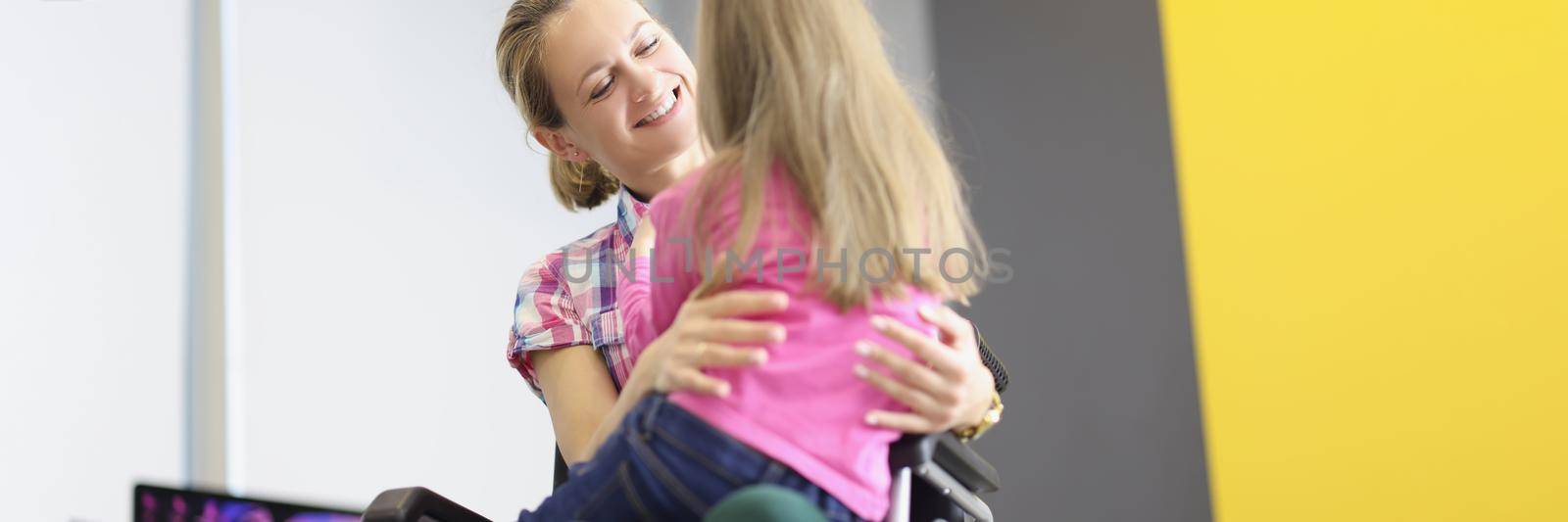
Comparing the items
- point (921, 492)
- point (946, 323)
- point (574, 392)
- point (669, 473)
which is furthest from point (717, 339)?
point (574, 392)

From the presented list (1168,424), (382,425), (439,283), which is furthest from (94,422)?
(1168,424)

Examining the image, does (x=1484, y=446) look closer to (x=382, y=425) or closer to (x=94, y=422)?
(x=382, y=425)

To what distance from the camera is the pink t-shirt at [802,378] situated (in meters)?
1.04

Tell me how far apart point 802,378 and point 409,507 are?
0.42 meters

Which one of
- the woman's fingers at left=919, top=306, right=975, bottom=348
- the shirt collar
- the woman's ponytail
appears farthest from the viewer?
the woman's ponytail

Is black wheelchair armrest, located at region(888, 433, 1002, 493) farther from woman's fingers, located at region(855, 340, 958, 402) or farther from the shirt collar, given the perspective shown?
the shirt collar

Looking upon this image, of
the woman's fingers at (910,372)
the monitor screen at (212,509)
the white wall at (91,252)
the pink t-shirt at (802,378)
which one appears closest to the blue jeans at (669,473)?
the pink t-shirt at (802,378)

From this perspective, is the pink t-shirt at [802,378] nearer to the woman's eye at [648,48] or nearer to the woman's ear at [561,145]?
the woman's eye at [648,48]

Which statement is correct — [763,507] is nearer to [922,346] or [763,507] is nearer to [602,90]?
[922,346]

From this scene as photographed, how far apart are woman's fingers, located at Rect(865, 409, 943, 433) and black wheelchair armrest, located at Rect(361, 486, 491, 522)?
1.48 ft

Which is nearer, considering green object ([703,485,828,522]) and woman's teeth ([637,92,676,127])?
green object ([703,485,828,522])

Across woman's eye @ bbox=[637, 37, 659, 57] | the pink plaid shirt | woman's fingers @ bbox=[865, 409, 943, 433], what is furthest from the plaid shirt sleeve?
woman's fingers @ bbox=[865, 409, 943, 433]

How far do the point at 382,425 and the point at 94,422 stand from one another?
54 cm

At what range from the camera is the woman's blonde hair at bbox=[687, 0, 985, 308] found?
107 centimetres
